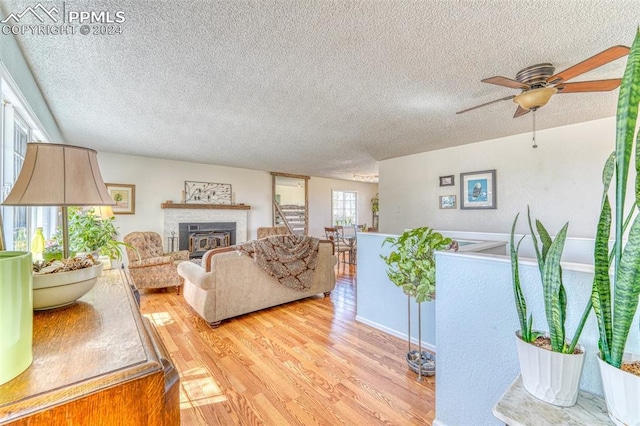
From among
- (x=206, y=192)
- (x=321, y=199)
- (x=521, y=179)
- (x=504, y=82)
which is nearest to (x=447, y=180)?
(x=521, y=179)

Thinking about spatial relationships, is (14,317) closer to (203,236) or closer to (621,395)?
(621,395)

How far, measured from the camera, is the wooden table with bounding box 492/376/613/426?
0.81 meters

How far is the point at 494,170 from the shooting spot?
4043 millimetres

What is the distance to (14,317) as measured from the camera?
1.84 ft

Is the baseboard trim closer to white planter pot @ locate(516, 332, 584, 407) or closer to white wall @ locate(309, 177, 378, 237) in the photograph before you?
white planter pot @ locate(516, 332, 584, 407)

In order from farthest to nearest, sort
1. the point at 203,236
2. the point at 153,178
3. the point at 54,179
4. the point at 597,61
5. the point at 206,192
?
the point at 206,192, the point at 203,236, the point at 153,178, the point at 597,61, the point at 54,179

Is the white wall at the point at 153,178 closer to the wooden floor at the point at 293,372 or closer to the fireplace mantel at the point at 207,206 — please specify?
the fireplace mantel at the point at 207,206

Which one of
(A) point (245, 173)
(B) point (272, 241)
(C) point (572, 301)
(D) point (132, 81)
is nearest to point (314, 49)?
(D) point (132, 81)

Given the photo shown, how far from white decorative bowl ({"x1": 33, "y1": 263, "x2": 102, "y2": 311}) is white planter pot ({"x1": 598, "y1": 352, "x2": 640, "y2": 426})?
1.69 meters

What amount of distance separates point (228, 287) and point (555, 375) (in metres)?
2.82

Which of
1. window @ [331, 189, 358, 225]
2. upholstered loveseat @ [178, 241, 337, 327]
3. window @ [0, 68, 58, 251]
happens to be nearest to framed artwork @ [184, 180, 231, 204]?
upholstered loveseat @ [178, 241, 337, 327]

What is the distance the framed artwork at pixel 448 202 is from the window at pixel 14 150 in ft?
16.2

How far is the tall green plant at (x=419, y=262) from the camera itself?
1.89 meters

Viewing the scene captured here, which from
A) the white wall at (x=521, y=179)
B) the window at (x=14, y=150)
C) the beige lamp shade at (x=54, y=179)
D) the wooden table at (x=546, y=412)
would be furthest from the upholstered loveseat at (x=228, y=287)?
the white wall at (x=521, y=179)
